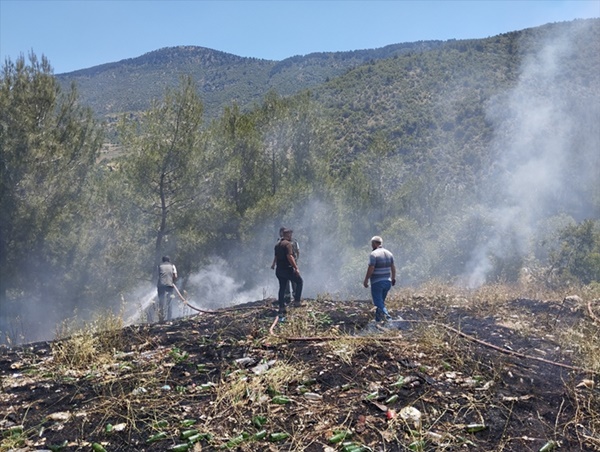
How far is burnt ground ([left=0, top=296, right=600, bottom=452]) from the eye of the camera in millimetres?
4219

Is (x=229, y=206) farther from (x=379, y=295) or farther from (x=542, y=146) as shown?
(x=542, y=146)

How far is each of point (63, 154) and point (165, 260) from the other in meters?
4.90

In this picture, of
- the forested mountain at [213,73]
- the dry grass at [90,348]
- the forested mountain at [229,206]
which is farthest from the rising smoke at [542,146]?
the forested mountain at [213,73]

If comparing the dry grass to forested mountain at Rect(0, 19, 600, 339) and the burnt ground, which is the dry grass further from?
forested mountain at Rect(0, 19, 600, 339)

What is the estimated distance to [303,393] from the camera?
491cm

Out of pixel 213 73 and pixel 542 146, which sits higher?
pixel 213 73

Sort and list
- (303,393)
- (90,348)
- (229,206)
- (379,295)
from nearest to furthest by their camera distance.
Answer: (303,393) → (90,348) → (379,295) → (229,206)

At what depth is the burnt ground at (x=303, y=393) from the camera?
13.8 ft

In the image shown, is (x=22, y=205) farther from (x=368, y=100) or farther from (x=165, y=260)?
(x=368, y=100)

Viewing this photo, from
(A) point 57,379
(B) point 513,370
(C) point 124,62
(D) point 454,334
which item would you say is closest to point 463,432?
(B) point 513,370

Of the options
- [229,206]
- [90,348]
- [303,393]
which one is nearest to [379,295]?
[303,393]

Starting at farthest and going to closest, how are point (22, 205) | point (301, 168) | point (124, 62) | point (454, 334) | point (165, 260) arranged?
point (124, 62)
point (301, 168)
point (22, 205)
point (165, 260)
point (454, 334)

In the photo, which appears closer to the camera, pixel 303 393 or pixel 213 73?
pixel 303 393

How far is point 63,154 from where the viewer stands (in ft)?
46.0
